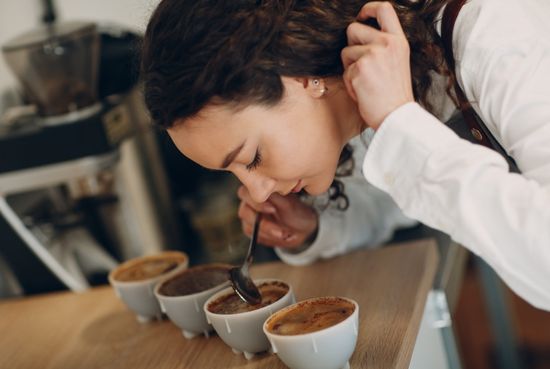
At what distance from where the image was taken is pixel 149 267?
50.9 inches

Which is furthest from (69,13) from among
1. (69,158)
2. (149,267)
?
(149,267)

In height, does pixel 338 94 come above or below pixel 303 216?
above

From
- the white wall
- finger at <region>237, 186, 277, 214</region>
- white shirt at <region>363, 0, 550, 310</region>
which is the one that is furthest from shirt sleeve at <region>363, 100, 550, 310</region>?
the white wall

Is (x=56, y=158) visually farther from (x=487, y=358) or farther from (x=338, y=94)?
(x=487, y=358)

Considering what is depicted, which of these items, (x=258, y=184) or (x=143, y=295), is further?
(x=143, y=295)

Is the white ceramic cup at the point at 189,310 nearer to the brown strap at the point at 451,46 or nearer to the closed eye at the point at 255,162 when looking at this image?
the closed eye at the point at 255,162

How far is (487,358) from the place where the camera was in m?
2.50

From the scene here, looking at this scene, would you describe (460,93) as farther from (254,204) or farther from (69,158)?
(69,158)

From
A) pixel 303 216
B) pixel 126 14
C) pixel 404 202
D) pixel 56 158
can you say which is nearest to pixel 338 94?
pixel 404 202

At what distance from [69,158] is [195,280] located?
1.70ft

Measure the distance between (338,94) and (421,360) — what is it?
372 mm

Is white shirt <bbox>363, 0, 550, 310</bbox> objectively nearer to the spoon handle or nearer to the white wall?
the spoon handle

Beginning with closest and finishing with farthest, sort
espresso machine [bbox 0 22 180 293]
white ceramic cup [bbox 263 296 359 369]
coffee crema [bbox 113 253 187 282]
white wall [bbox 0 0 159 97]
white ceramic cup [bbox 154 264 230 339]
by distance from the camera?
white ceramic cup [bbox 263 296 359 369]
white ceramic cup [bbox 154 264 230 339]
coffee crema [bbox 113 253 187 282]
espresso machine [bbox 0 22 180 293]
white wall [bbox 0 0 159 97]

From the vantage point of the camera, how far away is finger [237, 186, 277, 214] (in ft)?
4.22
